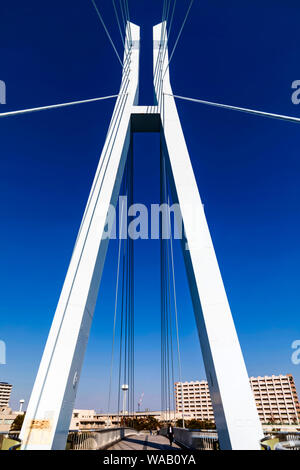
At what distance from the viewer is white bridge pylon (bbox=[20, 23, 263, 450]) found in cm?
413

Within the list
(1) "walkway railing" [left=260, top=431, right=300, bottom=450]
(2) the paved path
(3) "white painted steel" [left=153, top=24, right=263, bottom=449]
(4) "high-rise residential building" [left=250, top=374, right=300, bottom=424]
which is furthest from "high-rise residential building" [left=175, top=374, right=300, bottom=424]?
(1) "walkway railing" [left=260, top=431, right=300, bottom=450]

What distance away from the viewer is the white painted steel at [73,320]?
4098mm

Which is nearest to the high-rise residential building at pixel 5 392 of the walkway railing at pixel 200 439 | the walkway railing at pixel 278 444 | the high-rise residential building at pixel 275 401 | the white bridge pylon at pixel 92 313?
the high-rise residential building at pixel 275 401

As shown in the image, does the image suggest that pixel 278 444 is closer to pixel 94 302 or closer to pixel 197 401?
pixel 94 302

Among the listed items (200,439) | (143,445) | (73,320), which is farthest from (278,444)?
(143,445)

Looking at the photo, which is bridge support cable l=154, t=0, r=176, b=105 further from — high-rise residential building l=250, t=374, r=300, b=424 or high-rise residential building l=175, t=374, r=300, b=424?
high-rise residential building l=250, t=374, r=300, b=424

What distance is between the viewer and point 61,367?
4406 mm

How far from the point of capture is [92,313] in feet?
18.4

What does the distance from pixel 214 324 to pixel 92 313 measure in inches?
96.5

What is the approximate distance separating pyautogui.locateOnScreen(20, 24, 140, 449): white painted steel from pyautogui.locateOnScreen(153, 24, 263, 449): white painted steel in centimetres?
153

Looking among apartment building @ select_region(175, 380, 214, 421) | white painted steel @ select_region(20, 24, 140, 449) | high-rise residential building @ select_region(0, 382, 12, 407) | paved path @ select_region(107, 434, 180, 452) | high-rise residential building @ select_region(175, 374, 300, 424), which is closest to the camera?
white painted steel @ select_region(20, 24, 140, 449)
